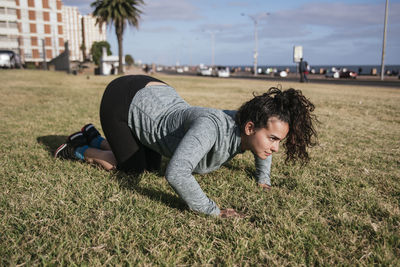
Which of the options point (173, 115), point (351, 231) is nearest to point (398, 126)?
point (351, 231)

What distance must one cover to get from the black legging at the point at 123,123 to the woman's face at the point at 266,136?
118cm

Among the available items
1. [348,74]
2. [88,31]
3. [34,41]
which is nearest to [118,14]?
[348,74]

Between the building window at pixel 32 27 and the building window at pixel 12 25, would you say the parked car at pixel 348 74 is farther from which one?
the building window at pixel 12 25

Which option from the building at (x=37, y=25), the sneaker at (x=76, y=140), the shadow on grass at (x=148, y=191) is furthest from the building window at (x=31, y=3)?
the shadow on grass at (x=148, y=191)

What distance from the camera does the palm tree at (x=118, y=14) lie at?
34.8 meters

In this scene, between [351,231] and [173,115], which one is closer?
[351,231]

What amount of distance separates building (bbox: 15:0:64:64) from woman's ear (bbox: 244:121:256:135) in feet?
220

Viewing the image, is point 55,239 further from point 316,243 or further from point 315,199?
point 315,199

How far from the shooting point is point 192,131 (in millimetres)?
2299

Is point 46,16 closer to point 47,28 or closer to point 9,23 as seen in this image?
point 47,28

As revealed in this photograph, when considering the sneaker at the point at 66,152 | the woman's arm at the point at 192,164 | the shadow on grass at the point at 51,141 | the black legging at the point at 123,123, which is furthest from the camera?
the shadow on grass at the point at 51,141

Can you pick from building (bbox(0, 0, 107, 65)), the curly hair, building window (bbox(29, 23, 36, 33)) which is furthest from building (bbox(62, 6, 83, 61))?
the curly hair

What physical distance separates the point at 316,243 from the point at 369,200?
1.02m

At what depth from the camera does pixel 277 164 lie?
3975 millimetres
